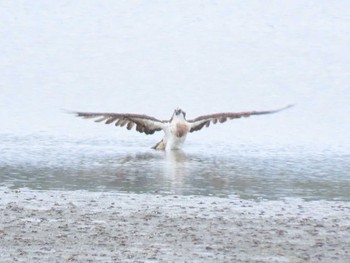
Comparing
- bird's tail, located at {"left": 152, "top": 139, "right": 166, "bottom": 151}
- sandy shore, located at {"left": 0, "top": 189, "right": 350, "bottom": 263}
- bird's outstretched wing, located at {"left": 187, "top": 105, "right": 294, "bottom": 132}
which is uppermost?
→ bird's outstretched wing, located at {"left": 187, "top": 105, "right": 294, "bottom": 132}

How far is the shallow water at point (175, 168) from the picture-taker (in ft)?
41.3

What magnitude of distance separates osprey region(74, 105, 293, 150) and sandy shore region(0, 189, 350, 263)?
521 cm

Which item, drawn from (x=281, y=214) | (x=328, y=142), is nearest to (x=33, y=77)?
(x=328, y=142)

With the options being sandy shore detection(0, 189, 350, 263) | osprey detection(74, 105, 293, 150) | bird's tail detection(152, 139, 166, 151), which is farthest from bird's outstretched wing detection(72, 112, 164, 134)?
sandy shore detection(0, 189, 350, 263)

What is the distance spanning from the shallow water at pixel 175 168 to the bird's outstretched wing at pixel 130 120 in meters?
0.23

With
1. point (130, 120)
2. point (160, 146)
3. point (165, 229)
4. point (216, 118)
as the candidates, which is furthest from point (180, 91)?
point (165, 229)

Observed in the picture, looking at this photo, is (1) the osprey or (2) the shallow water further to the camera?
(1) the osprey

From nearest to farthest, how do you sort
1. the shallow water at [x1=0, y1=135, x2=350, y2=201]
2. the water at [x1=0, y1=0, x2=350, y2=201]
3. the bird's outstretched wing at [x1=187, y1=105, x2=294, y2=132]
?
the shallow water at [x1=0, y1=135, x2=350, y2=201], the water at [x1=0, y1=0, x2=350, y2=201], the bird's outstretched wing at [x1=187, y1=105, x2=294, y2=132]

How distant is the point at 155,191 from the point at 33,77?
11655 mm

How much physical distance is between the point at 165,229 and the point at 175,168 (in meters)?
5.00

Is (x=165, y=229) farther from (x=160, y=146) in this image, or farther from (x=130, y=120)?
(x=130, y=120)

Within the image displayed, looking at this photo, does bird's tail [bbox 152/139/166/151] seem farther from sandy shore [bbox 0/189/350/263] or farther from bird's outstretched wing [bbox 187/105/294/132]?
sandy shore [bbox 0/189/350/263]

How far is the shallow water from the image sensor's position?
1258cm

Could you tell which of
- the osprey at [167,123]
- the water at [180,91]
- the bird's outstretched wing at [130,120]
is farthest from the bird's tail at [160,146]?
the bird's outstretched wing at [130,120]
